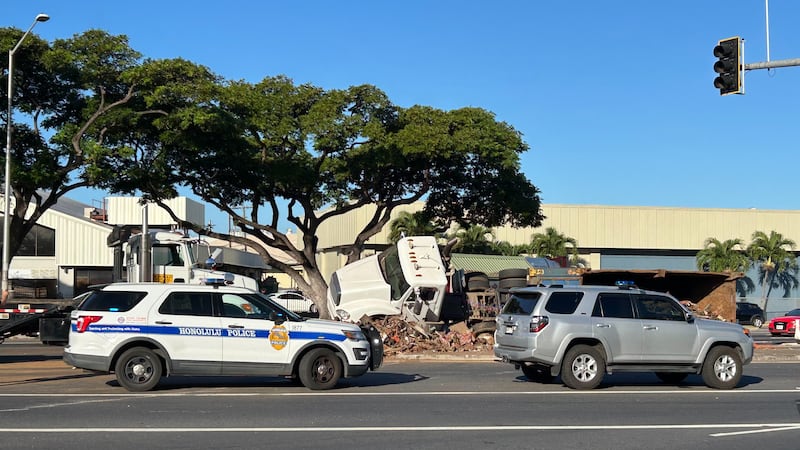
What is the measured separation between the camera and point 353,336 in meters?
14.7

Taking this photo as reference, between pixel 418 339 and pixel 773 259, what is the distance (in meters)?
46.6

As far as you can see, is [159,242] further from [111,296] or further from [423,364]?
[111,296]

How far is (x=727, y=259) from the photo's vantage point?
203 ft

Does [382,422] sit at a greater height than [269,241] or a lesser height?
lesser

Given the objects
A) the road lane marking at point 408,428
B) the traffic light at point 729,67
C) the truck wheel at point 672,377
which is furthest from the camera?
the traffic light at point 729,67

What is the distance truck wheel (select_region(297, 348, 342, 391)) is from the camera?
1448 cm

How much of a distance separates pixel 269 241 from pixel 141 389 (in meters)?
24.4

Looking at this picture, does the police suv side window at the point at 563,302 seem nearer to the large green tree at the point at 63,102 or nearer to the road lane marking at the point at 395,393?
the road lane marking at the point at 395,393

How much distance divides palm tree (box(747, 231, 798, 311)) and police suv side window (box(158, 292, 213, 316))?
54686 millimetres

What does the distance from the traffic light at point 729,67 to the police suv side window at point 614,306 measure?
15.0 feet

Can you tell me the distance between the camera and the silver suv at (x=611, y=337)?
14891 mm

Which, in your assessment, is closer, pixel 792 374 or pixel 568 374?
pixel 568 374

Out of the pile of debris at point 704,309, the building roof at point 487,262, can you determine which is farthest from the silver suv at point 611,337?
the building roof at point 487,262

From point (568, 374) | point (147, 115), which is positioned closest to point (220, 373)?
point (568, 374)
